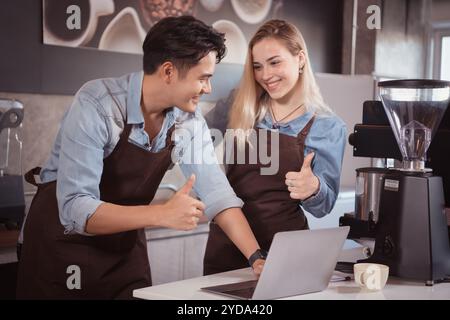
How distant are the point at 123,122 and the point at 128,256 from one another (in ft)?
1.49

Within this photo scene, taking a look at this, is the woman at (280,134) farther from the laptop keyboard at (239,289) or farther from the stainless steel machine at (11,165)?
the stainless steel machine at (11,165)

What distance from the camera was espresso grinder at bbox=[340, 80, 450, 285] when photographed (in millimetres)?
2045

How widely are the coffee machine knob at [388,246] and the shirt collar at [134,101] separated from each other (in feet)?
2.80

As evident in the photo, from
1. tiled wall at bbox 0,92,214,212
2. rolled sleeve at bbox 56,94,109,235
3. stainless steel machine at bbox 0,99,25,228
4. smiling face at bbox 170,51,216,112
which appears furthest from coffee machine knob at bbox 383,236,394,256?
tiled wall at bbox 0,92,214,212

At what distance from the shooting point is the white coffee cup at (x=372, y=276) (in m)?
1.94

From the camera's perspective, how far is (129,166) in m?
2.33

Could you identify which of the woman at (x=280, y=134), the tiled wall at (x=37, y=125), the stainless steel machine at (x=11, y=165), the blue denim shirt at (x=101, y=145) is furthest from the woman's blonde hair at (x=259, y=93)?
the tiled wall at (x=37, y=125)

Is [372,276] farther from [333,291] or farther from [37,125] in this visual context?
[37,125]

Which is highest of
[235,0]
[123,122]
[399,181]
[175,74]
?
[235,0]

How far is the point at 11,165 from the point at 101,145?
1.54m
